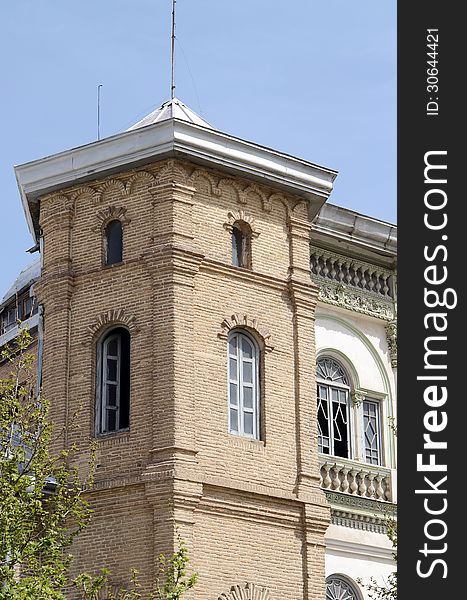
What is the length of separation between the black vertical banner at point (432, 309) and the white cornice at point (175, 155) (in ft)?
29.2

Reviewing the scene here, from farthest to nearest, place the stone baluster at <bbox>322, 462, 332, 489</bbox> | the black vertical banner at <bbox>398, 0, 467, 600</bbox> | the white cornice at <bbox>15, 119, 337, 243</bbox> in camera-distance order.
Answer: the stone baluster at <bbox>322, 462, 332, 489</bbox>
the white cornice at <bbox>15, 119, 337, 243</bbox>
the black vertical banner at <bbox>398, 0, 467, 600</bbox>

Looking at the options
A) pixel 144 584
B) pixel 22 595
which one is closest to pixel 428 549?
pixel 22 595

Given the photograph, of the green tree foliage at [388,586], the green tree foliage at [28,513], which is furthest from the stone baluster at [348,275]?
the green tree foliage at [28,513]

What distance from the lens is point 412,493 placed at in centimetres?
1317

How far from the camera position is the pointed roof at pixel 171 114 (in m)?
24.4

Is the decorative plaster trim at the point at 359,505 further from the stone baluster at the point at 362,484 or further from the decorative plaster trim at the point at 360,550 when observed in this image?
the decorative plaster trim at the point at 360,550

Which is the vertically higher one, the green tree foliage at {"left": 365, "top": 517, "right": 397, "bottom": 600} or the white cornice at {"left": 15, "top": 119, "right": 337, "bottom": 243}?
the white cornice at {"left": 15, "top": 119, "right": 337, "bottom": 243}

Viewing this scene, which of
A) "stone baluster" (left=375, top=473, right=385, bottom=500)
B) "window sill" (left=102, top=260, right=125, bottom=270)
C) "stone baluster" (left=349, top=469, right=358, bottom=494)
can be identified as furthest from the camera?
"stone baluster" (left=375, top=473, right=385, bottom=500)

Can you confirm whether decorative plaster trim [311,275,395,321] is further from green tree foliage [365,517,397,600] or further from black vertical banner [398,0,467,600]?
black vertical banner [398,0,467,600]

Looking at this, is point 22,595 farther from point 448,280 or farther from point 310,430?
point 310,430

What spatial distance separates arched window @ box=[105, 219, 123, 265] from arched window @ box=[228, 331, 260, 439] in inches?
89.4

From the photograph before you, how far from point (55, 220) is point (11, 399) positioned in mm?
6421

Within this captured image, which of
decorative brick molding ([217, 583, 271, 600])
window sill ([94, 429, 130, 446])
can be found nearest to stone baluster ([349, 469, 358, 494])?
decorative brick molding ([217, 583, 271, 600])

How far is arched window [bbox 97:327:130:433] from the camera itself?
2245cm
